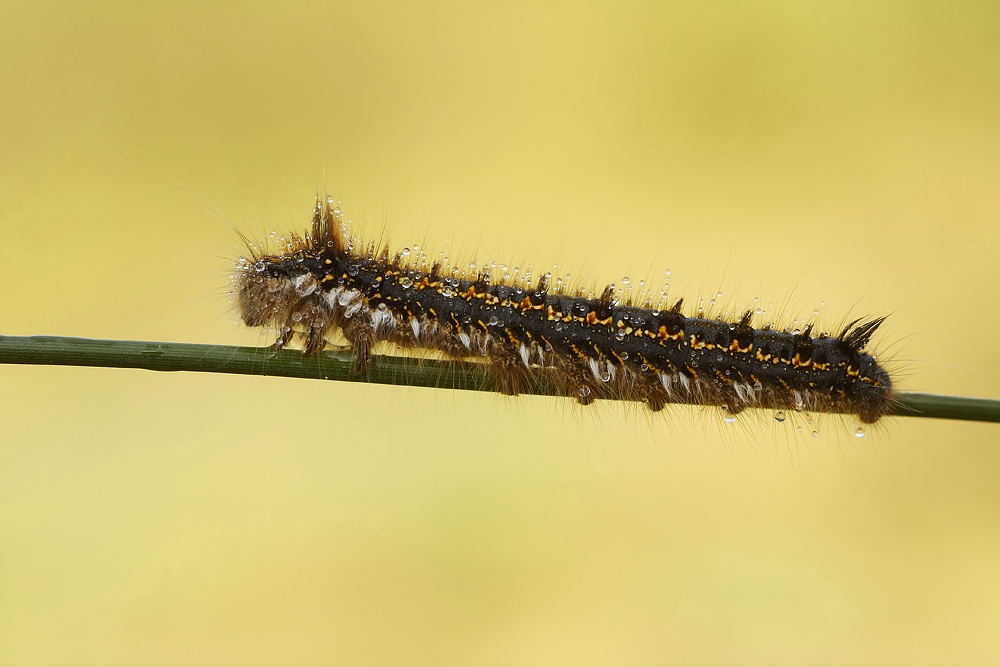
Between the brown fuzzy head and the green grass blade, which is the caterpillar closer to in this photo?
the brown fuzzy head

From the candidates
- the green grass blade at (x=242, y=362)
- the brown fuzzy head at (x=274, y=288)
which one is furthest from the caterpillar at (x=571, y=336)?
the green grass blade at (x=242, y=362)

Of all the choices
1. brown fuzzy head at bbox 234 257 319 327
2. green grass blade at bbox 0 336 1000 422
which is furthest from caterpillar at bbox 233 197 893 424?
green grass blade at bbox 0 336 1000 422

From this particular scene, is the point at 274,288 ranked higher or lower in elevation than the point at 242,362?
higher

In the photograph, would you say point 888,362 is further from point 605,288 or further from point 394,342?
point 394,342

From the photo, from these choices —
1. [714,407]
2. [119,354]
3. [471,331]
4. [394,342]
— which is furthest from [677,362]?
[119,354]

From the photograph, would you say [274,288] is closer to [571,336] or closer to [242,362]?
[242,362]

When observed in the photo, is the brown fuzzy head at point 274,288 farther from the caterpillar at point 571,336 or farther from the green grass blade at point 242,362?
the green grass blade at point 242,362

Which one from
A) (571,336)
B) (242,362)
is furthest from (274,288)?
(571,336)

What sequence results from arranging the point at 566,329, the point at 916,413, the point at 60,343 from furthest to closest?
the point at 566,329 < the point at 916,413 < the point at 60,343
